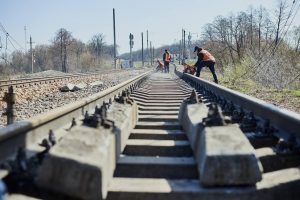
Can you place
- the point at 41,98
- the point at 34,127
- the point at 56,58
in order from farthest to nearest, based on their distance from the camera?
the point at 56,58, the point at 41,98, the point at 34,127

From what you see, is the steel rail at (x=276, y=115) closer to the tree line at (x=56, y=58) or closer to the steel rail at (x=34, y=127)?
the steel rail at (x=34, y=127)

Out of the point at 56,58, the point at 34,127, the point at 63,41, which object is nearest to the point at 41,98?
the point at 34,127

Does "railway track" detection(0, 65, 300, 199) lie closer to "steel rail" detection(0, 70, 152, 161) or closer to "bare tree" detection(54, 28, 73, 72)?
"steel rail" detection(0, 70, 152, 161)

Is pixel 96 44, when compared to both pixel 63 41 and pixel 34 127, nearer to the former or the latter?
pixel 63 41

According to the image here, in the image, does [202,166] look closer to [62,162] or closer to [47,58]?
[62,162]

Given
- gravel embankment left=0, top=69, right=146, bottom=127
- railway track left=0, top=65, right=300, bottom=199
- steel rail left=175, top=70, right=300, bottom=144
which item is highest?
steel rail left=175, top=70, right=300, bottom=144

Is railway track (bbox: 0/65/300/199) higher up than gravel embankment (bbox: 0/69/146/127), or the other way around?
railway track (bbox: 0/65/300/199)

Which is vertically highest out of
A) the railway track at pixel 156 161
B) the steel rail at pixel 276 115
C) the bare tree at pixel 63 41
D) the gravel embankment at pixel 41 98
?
the bare tree at pixel 63 41

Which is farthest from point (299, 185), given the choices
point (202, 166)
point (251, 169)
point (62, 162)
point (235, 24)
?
point (235, 24)

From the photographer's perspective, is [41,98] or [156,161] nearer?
[156,161]

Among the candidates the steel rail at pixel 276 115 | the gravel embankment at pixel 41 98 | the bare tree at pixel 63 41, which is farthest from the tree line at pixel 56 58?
the steel rail at pixel 276 115

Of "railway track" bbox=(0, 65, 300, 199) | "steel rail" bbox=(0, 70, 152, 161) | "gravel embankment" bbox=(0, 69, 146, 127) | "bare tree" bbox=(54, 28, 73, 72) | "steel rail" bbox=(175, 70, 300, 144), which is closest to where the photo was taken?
"railway track" bbox=(0, 65, 300, 199)

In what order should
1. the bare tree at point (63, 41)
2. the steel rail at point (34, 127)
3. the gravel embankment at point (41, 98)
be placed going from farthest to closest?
the bare tree at point (63, 41) → the gravel embankment at point (41, 98) → the steel rail at point (34, 127)

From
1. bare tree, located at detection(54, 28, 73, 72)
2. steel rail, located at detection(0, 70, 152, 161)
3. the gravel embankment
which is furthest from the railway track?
bare tree, located at detection(54, 28, 73, 72)
